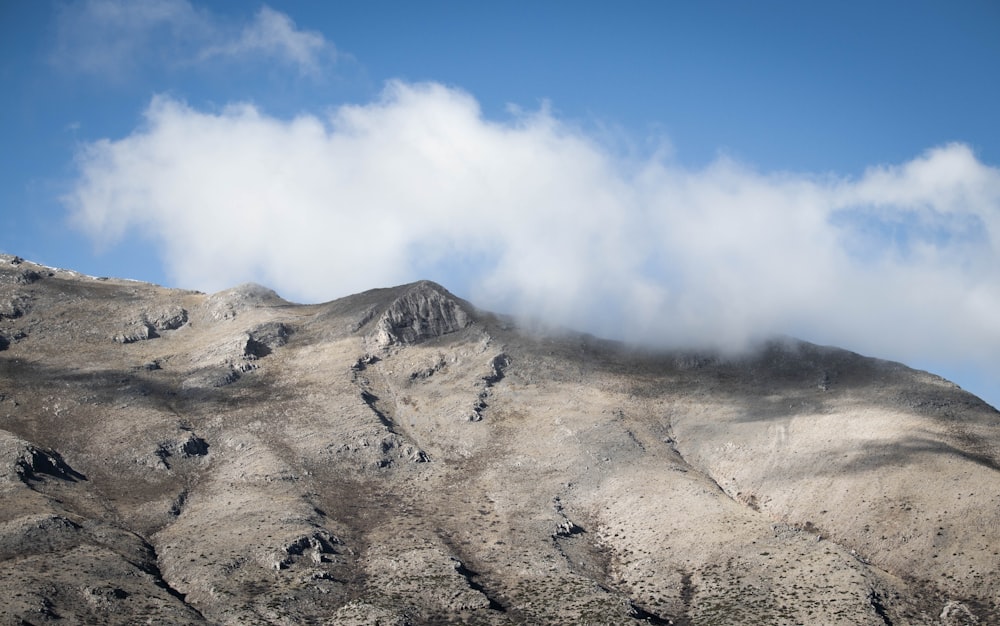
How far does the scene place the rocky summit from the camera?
113688 millimetres

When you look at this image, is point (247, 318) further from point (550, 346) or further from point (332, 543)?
point (332, 543)

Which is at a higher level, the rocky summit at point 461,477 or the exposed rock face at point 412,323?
the exposed rock face at point 412,323

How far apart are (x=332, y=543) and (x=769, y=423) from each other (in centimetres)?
7485

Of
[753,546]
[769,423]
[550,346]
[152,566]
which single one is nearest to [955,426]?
[769,423]

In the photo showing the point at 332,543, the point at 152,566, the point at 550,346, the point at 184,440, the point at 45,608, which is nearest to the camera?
the point at 45,608

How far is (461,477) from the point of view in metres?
150

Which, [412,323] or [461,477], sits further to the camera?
[412,323]

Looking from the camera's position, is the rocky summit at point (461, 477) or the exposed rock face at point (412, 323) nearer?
the rocky summit at point (461, 477)

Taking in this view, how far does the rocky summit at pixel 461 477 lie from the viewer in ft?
373

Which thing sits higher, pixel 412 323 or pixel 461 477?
pixel 412 323

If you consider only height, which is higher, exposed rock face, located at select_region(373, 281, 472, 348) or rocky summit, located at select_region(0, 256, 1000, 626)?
exposed rock face, located at select_region(373, 281, 472, 348)

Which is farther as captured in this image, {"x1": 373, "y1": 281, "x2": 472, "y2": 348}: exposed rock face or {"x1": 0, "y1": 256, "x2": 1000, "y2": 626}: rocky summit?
{"x1": 373, "y1": 281, "x2": 472, "y2": 348}: exposed rock face

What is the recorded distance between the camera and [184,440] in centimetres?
14925

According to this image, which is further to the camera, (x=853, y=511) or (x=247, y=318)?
(x=247, y=318)
